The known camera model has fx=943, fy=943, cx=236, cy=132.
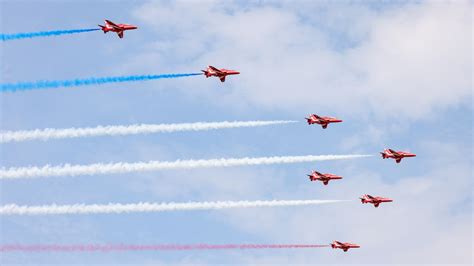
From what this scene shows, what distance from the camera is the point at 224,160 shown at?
16212cm

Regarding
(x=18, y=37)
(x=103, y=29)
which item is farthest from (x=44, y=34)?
(x=103, y=29)

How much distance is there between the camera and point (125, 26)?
16100 centimetres

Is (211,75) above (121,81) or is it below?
above

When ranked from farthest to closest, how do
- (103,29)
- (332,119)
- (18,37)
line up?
(332,119)
(103,29)
(18,37)

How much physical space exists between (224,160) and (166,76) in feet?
69.2

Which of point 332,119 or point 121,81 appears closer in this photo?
point 121,81

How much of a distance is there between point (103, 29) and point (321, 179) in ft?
187

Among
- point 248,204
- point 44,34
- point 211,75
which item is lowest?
point 248,204

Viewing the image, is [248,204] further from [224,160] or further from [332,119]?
[332,119]

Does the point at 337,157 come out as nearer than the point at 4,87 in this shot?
No

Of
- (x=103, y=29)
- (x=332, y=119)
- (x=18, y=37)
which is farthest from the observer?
(x=332, y=119)

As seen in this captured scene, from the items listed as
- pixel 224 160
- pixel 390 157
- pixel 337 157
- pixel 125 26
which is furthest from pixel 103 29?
pixel 390 157

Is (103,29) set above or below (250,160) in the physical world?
above

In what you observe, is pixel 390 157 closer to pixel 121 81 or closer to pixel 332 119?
pixel 332 119
